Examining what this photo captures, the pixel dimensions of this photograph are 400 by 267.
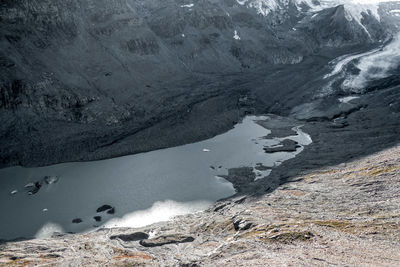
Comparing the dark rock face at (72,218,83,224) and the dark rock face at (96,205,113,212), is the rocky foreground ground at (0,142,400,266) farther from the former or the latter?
the dark rock face at (96,205,113,212)

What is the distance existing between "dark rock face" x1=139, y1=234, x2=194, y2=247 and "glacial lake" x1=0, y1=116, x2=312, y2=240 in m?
7.64

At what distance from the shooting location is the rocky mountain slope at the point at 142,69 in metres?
77.1

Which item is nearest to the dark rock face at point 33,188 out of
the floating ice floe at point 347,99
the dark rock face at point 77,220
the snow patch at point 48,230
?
the snow patch at point 48,230

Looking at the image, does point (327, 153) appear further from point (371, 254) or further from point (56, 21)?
point (56, 21)

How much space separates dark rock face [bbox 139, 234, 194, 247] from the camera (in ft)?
136

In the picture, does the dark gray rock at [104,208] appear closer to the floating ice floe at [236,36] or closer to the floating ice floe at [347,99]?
the floating ice floe at [347,99]

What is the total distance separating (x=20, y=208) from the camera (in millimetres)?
55875

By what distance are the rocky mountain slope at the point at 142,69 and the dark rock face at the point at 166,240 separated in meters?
33.9

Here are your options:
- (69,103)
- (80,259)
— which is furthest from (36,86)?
(80,259)

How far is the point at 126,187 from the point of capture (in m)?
61.3

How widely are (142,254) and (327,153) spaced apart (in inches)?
1550

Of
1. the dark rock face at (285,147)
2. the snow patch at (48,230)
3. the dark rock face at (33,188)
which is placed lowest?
the dark rock face at (285,147)

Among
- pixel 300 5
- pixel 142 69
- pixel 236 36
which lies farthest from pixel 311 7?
pixel 142 69

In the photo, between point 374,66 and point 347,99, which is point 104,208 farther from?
point 374,66
